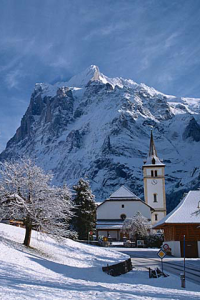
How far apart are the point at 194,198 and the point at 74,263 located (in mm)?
21002

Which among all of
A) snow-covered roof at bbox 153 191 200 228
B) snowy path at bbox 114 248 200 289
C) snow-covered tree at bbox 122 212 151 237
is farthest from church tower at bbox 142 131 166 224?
snowy path at bbox 114 248 200 289

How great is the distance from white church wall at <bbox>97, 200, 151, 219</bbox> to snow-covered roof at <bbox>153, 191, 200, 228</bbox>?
28446 millimetres

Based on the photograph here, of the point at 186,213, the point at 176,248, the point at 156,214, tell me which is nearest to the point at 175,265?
the point at 176,248

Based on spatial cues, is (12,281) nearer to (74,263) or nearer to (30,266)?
(30,266)

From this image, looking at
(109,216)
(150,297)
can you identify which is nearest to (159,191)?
(109,216)

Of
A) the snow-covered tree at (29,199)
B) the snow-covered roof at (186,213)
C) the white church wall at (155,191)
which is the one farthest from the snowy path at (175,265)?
the white church wall at (155,191)

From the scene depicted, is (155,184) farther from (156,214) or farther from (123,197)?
(123,197)

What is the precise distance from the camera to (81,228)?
51.8 m

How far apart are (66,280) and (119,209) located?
55.1 meters

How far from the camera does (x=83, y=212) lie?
168ft

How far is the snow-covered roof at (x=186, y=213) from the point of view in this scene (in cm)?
3456

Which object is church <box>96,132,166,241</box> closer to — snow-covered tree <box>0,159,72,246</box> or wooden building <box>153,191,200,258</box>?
wooden building <box>153,191,200,258</box>

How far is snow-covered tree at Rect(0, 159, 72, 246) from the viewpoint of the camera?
68.0 ft

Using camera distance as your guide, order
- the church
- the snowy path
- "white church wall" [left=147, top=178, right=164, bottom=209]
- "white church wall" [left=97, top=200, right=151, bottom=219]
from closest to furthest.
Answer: the snowy path → the church → "white church wall" [left=97, top=200, right=151, bottom=219] → "white church wall" [left=147, top=178, right=164, bottom=209]
